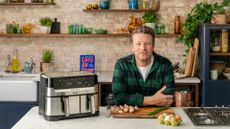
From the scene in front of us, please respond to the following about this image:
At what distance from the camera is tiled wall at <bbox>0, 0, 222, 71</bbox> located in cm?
548

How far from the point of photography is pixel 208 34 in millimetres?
4852

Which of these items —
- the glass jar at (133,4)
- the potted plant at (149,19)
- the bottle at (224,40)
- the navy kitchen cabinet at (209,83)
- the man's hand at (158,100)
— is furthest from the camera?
the glass jar at (133,4)

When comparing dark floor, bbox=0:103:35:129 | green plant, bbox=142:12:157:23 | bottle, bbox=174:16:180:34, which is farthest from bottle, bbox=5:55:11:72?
bottle, bbox=174:16:180:34

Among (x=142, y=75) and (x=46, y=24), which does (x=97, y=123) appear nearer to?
(x=142, y=75)

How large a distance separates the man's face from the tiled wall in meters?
2.40

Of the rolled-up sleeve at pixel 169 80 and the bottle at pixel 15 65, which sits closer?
the rolled-up sleeve at pixel 169 80

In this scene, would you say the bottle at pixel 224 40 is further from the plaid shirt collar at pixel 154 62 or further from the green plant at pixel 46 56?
the green plant at pixel 46 56

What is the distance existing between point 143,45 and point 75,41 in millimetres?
2605

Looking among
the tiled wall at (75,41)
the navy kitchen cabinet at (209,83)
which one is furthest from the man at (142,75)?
the tiled wall at (75,41)

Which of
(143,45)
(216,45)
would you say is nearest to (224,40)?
(216,45)

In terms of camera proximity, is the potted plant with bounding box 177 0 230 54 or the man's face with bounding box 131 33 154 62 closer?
the man's face with bounding box 131 33 154 62

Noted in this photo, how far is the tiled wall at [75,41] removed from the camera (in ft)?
18.0

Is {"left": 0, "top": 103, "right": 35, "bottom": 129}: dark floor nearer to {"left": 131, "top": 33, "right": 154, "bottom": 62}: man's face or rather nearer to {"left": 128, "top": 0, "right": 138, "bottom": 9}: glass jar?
{"left": 128, "top": 0, "right": 138, "bottom": 9}: glass jar

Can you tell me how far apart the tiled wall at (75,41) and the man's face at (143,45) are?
7.89 ft
